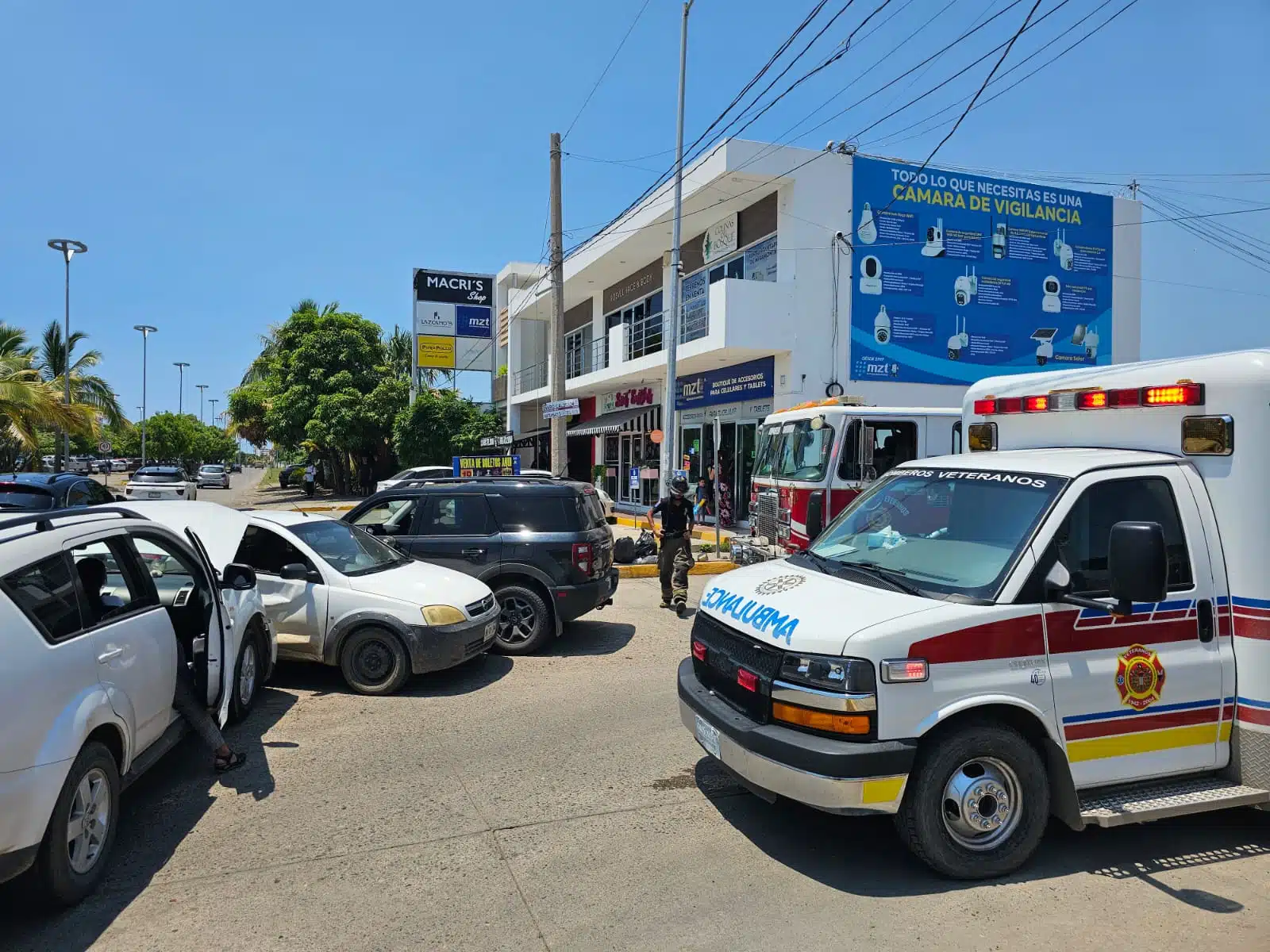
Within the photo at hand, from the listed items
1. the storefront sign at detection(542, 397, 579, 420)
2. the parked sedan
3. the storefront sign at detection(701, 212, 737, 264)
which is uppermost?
the storefront sign at detection(701, 212, 737, 264)

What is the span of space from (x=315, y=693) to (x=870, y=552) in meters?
4.93

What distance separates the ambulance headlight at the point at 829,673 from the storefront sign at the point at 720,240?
58.8 ft

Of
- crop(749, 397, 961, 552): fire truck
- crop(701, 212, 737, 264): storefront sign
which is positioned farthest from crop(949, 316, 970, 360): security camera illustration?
crop(749, 397, 961, 552): fire truck

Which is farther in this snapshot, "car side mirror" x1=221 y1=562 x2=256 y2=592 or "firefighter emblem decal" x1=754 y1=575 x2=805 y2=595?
"car side mirror" x1=221 y1=562 x2=256 y2=592

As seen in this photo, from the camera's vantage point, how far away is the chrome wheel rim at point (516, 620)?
27.3 ft

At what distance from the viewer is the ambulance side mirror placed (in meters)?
3.64

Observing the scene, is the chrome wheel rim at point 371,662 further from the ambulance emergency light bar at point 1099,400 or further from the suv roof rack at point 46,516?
the ambulance emergency light bar at point 1099,400

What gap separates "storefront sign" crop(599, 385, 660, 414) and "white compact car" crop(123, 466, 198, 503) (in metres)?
13.5

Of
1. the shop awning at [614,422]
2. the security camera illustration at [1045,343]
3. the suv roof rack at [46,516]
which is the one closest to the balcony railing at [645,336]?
the shop awning at [614,422]

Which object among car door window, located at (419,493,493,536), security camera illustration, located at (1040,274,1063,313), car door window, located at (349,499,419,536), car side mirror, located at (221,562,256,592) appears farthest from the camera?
security camera illustration, located at (1040,274,1063,313)

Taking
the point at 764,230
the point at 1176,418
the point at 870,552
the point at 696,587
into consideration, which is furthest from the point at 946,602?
the point at 764,230

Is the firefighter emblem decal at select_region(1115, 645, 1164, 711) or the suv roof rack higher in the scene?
the suv roof rack

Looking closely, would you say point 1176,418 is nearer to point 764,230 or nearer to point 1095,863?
point 1095,863

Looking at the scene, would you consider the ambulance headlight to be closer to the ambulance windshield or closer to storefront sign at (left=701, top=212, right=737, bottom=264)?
the ambulance windshield
